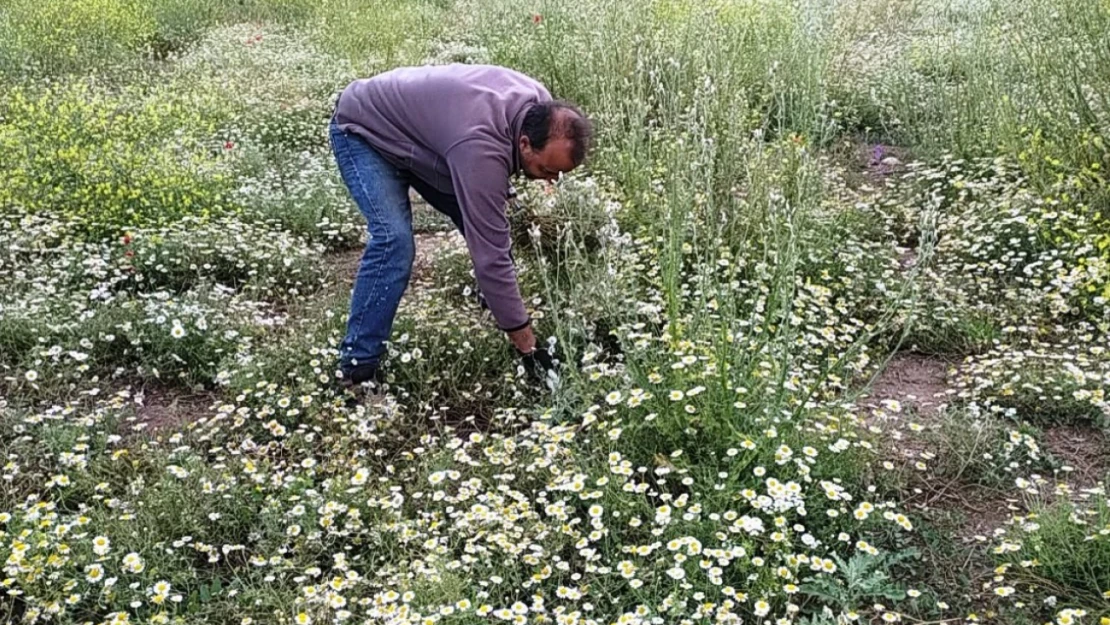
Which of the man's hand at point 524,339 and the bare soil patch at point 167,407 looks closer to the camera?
the man's hand at point 524,339

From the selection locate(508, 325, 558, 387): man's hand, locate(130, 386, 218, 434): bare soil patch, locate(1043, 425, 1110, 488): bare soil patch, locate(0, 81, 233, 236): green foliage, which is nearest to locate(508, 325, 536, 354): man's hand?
locate(508, 325, 558, 387): man's hand

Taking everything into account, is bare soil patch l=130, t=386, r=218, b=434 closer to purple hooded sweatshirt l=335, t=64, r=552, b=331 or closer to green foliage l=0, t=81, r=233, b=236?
purple hooded sweatshirt l=335, t=64, r=552, b=331

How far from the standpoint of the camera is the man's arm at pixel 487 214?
3.38 m

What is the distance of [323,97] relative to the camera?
7922 mm

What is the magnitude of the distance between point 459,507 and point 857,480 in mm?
1326

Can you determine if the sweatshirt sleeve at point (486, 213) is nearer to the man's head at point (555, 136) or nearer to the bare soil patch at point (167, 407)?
the man's head at point (555, 136)

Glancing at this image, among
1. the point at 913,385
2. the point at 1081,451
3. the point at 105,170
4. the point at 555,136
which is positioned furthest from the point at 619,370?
the point at 105,170

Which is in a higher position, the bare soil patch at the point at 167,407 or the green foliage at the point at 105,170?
the green foliage at the point at 105,170

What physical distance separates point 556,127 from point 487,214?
39 cm

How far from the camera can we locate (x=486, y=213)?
3.41 metres

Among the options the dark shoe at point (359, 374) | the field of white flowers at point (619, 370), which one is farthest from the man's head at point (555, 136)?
the dark shoe at point (359, 374)

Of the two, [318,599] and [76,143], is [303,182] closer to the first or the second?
[76,143]

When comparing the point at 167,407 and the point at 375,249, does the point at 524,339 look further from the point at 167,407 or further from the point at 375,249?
the point at 167,407

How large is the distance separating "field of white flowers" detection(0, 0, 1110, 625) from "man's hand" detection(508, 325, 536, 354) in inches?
8.7
